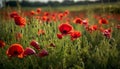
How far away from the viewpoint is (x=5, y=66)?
2861mm

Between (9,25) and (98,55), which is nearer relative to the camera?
(98,55)

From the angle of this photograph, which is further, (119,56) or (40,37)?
(40,37)

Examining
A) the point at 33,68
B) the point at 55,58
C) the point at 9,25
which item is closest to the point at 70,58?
the point at 55,58

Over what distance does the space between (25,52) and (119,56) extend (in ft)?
3.81

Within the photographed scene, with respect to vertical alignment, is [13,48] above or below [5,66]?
above

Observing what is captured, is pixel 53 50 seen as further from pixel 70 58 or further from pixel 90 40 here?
pixel 90 40

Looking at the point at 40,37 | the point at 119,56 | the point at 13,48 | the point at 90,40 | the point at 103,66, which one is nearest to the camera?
the point at 13,48

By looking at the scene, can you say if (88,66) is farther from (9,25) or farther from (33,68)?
(9,25)

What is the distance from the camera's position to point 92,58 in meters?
3.06

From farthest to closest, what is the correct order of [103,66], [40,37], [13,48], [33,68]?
[40,37], [103,66], [33,68], [13,48]

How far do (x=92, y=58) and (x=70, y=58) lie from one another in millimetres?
245

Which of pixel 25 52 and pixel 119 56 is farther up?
pixel 25 52

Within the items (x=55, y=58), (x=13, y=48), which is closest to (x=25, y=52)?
(x=13, y=48)

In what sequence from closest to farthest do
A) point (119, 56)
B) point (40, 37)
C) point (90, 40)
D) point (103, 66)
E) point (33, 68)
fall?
point (33, 68), point (103, 66), point (119, 56), point (40, 37), point (90, 40)
